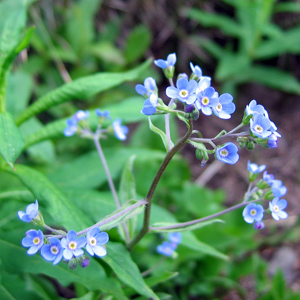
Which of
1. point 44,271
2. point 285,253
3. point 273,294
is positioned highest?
point 44,271

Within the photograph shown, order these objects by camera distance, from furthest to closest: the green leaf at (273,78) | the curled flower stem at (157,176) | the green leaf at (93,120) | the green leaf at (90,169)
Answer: the green leaf at (273,78) < the green leaf at (90,169) < the green leaf at (93,120) < the curled flower stem at (157,176)

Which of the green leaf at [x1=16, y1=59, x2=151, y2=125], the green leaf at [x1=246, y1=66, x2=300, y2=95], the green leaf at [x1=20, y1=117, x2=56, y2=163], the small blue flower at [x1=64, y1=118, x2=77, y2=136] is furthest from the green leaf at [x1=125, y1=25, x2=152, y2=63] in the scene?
the small blue flower at [x1=64, y1=118, x2=77, y2=136]

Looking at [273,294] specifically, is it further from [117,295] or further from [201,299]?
[117,295]

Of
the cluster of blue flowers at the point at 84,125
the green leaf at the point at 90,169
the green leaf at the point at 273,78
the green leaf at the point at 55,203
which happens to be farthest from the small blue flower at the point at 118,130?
the green leaf at the point at 273,78

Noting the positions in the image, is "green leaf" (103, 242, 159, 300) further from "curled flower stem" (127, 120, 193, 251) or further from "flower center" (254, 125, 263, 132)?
"flower center" (254, 125, 263, 132)

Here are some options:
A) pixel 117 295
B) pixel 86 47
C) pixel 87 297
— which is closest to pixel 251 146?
pixel 117 295

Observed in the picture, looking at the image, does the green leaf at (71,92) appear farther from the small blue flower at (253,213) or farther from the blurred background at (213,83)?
the small blue flower at (253,213)
